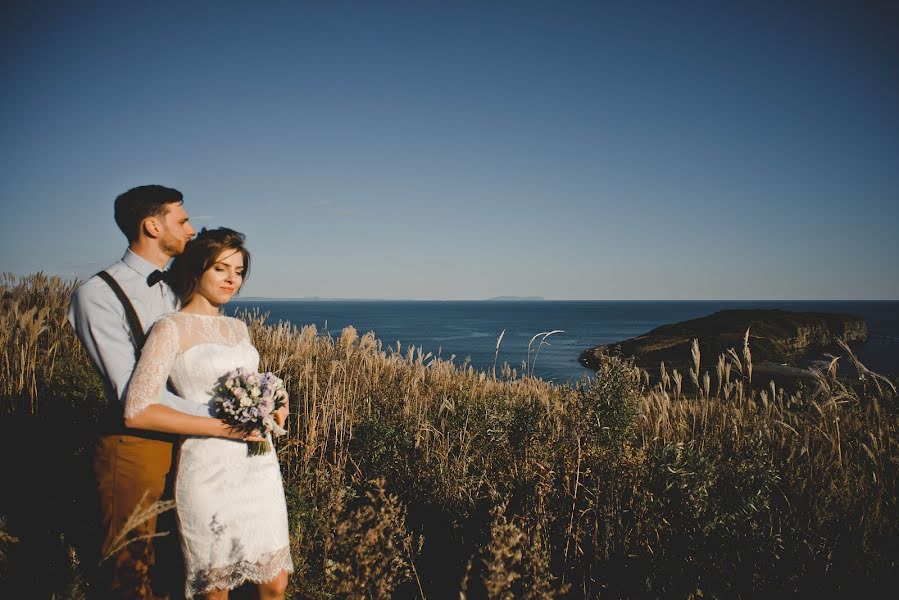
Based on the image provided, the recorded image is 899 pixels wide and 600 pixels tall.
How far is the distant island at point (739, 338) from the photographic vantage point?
2191 cm

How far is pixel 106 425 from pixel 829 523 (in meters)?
5.55

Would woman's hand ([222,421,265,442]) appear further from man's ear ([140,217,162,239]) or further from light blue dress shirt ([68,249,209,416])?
man's ear ([140,217,162,239])

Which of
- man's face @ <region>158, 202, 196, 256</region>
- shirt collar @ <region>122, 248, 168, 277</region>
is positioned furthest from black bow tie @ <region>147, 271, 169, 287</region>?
man's face @ <region>158, 202, 196, 256</region>

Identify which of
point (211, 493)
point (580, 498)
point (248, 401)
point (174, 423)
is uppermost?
point (248, 401)

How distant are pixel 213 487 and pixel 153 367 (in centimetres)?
→ 73

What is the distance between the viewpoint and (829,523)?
3.73 metres

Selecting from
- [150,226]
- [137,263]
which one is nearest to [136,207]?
[150,226]

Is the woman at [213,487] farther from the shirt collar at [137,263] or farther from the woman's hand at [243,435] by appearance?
the shirt collar at [137,263]

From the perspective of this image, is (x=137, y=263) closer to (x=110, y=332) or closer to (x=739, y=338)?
(x=110, y=332)

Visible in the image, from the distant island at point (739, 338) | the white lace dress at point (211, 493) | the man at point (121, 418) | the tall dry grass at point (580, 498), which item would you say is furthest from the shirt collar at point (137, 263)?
the distant island at point (739, 338)

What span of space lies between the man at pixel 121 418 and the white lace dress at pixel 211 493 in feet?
0.55

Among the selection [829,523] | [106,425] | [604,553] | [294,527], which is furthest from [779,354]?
[106,425]

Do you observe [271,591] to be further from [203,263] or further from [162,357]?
[203,263]

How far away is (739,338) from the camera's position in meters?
22.9
